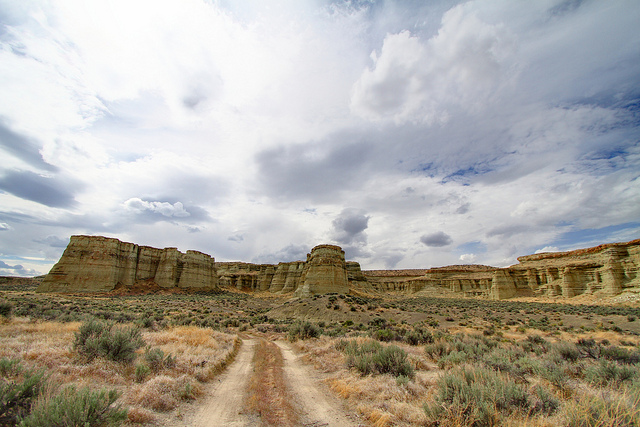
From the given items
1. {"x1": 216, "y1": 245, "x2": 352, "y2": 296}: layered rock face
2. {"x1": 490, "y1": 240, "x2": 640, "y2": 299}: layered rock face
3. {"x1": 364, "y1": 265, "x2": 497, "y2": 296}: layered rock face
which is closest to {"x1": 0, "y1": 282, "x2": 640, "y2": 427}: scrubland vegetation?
{"x1": 216, "y1": 245, "x2": 352, "y2": 296}: layered rock face

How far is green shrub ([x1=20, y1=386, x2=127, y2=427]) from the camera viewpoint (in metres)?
3.30

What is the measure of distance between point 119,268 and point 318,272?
1637 inches

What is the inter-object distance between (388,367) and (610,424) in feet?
16.7

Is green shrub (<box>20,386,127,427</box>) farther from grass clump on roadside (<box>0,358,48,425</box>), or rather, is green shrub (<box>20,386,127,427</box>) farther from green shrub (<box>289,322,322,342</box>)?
green shrub (<box>289,322,322,342</box>)

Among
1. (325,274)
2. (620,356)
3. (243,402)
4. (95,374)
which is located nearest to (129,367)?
(95,374)

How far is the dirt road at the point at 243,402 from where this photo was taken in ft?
17.6

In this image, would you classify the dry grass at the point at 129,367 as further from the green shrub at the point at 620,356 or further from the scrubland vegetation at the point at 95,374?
the green shrub at the point at 620,356

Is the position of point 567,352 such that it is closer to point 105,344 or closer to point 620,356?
point 620,356

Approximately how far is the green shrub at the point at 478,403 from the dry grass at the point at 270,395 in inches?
117

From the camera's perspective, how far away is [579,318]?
88.2 feet

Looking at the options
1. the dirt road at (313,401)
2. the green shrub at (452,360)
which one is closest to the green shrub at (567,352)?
the green shrub at (452,360)

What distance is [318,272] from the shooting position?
2020 inches

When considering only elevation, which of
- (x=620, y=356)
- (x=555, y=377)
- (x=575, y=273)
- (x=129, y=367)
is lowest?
(x=129, y=367)

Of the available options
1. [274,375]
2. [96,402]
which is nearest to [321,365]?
[274,375]
